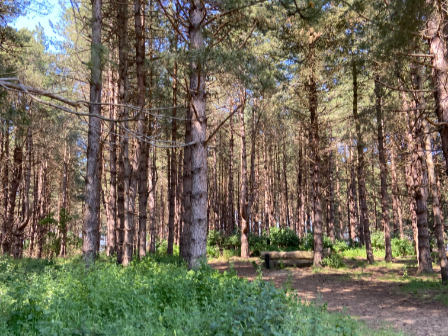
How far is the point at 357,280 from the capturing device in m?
11.4

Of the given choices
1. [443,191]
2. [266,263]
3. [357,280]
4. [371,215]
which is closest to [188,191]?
[266,263]

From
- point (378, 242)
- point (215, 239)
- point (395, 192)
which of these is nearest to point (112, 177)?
point (215, 239)

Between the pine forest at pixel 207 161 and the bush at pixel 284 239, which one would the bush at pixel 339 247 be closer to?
the pine forest at pixel 207 161

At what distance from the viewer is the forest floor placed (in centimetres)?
646

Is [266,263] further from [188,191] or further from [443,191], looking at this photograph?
[443,191]

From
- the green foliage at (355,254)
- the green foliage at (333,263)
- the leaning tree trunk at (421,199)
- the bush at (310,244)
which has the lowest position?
the green foliage at (355,254)

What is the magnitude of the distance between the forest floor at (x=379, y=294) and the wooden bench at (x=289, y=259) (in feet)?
1.48

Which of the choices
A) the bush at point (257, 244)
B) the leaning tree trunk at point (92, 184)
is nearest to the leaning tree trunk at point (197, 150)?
the leaning tree trunk at point (92, 184)

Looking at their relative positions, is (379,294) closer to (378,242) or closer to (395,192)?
(395,192)

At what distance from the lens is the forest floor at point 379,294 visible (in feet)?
21.2

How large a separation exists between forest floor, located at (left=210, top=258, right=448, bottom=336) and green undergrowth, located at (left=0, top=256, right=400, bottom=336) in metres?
1.15

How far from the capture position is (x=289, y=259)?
49.3 ft

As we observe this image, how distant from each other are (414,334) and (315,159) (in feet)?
30.5

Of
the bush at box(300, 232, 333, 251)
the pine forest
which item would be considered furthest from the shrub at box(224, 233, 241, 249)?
the bush at box(300, 232, 333, 251)
